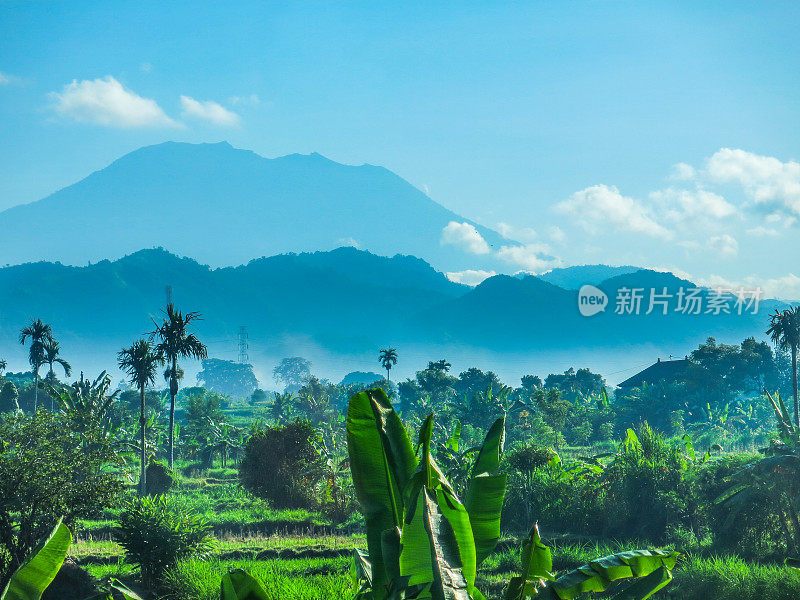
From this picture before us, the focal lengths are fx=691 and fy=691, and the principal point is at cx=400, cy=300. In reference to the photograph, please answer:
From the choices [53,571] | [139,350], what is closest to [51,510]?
[53,571]

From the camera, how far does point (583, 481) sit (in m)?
29.4

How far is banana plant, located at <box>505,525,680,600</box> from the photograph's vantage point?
20.8 ft

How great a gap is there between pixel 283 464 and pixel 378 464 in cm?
3157

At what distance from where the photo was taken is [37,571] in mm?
6754

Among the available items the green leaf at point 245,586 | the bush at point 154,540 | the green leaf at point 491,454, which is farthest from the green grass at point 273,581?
the green leaf at point 245,586

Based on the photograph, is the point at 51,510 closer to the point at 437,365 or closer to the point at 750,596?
the point at 750,596

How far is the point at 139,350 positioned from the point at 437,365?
62.3 m

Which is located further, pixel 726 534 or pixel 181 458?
pixel 181 458

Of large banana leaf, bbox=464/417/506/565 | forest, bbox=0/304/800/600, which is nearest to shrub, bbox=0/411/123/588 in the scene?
forest, bbox=0/304/800/600

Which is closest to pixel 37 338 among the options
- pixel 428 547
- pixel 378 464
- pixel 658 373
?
pixel 378 464

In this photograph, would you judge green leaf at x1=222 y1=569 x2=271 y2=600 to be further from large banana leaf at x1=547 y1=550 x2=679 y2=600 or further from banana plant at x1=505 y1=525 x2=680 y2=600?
large banana leaf at x1=547 y1=550 x2=679 y2=600

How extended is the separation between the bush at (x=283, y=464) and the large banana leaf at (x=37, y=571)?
98.1ft

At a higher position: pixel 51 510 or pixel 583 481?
pixel 51 510

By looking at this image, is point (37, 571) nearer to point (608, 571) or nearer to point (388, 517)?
point (388, 517)
